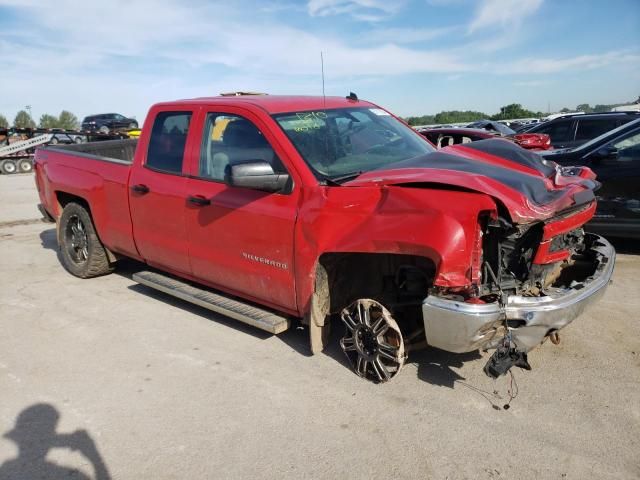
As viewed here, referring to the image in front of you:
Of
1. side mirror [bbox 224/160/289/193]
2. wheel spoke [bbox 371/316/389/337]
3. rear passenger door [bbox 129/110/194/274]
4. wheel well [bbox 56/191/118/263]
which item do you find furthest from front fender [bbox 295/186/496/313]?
wheel well [bbox 56/191/118/263]

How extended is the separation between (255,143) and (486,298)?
1985 millimetres

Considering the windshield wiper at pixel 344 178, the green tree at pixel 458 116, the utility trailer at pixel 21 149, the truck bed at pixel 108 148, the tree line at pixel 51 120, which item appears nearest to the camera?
the windshield wiper at pixel 344 178

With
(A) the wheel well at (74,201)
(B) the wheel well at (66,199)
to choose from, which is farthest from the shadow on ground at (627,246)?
(B) the wheel well at (66,199)

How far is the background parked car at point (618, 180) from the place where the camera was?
19.7 ft

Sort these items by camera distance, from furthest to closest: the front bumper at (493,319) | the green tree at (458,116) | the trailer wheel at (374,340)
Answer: the green tree at (458,116) < the trailer wheel at (374,340) < the front bumper at (493,319)

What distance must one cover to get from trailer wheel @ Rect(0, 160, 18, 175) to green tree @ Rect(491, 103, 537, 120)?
32144 mm

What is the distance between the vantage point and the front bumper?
2.95 meters

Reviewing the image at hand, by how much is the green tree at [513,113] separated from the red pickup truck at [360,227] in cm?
3928

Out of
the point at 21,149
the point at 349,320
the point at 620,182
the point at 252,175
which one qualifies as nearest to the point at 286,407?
the point at 349,320

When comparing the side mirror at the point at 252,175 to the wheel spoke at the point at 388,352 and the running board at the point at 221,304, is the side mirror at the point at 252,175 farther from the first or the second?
the wheel spoke at the point at 388,352

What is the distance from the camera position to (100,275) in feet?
20.3

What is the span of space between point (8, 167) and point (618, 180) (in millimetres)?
23240

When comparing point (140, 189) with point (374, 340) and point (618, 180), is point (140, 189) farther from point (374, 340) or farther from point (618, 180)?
point (618, 180)

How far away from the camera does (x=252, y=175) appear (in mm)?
3504
